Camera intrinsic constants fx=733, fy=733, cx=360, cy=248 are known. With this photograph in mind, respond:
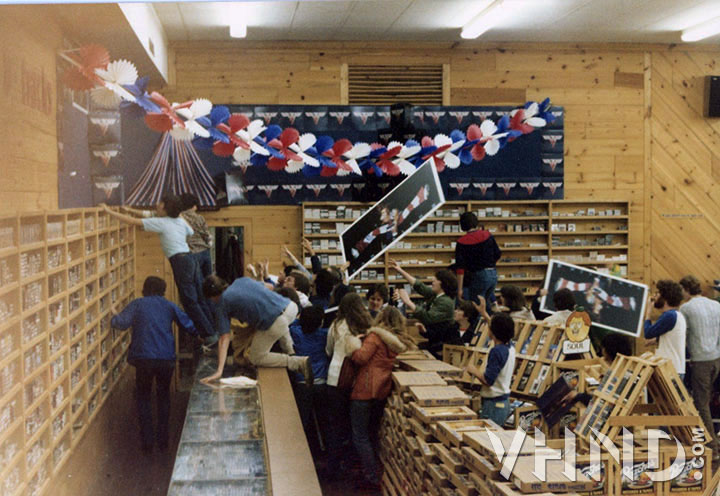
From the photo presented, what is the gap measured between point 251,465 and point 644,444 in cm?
206

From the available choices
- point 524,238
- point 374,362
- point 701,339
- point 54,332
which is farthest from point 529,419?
point 524,238

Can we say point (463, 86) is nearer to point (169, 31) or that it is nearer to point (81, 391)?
point (169, 31)

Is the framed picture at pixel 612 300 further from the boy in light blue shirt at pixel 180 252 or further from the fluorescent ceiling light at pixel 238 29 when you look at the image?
the fluorescent ceiling light at pixel 238 29

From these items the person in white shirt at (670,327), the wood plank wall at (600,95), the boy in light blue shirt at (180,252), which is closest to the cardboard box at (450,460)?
the boy in light blue shirt at (180,252)

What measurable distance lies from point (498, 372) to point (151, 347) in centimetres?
203

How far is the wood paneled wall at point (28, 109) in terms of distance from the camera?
2.97 metres

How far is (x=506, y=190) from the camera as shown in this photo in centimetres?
817

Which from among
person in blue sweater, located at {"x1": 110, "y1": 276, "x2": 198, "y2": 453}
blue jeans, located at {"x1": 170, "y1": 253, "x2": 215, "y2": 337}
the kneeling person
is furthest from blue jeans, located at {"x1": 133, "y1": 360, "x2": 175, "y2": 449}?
the kneeling person

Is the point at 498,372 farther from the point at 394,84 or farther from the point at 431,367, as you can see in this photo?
the point at 394,84

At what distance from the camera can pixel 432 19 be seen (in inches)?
240

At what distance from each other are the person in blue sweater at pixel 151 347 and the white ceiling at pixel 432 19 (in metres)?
1.58

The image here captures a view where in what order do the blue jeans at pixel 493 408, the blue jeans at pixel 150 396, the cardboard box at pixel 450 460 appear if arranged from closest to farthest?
1. the cardboard box at pixel 450 460
2. the blue jeans at pixel 150 396
3. the blue jeans at pixel 493 408

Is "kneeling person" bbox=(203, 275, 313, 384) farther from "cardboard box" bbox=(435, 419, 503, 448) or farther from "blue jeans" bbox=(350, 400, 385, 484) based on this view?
"cardboard box" bbox=(435, 419, 503, 448)

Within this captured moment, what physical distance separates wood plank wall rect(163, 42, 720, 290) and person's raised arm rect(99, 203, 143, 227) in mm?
964
